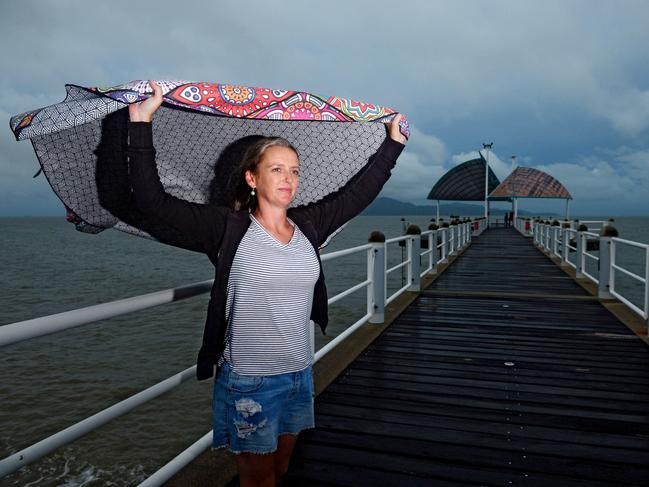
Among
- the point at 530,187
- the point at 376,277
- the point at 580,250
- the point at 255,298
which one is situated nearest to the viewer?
the point at 255,298

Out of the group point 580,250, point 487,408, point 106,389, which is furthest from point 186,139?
point 106,389

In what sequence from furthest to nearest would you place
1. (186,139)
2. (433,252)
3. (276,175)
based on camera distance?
(433,252) < (186,139) < (276,175)

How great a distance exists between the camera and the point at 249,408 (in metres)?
1.80

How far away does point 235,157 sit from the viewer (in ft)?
7.09

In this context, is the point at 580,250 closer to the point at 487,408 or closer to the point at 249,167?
the point at 487,408

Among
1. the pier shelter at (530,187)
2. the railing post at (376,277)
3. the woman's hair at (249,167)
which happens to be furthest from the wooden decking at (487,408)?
the pier shelter at (530,187)

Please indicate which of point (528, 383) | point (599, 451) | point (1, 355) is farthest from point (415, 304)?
point (1, 355)

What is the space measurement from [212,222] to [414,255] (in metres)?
6.76

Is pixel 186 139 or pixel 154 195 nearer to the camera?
pixel 154 195

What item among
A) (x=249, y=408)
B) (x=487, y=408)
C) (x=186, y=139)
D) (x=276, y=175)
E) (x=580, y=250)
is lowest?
(x=487, y=408)

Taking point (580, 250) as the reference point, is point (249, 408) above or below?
above

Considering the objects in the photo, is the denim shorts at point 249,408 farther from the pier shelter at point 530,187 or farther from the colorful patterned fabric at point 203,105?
the pier shelter at point 530,187

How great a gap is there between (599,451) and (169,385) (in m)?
2.41

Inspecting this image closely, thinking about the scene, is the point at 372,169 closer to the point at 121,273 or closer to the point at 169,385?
the point at 169,385
